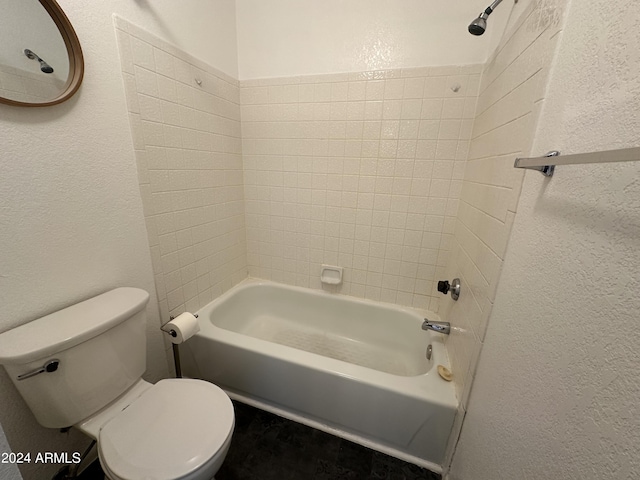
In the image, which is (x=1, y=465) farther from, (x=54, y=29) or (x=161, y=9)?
(x=161, y=9)

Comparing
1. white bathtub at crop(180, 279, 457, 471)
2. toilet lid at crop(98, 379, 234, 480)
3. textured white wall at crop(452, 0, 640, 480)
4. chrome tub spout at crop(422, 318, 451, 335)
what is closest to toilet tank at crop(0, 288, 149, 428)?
toilet lid at crop(98, 379, 234, 480)

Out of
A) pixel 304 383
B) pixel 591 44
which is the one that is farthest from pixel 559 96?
pixel 304 383

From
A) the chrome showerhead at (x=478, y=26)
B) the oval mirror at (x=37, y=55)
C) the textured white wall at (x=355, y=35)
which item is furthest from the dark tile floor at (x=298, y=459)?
the textured white wall at (x=355, y=35)

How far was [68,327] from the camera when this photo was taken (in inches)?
31.2

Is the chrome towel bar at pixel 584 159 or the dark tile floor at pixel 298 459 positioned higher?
the chrome towel bar at pixel 584 159

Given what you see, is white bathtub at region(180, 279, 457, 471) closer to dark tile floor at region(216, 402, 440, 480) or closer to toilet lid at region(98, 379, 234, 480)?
dark tile floor at region(216, 402, 440, 480)

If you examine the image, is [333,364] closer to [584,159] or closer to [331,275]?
[331,275]

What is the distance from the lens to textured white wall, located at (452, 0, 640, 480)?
334mm

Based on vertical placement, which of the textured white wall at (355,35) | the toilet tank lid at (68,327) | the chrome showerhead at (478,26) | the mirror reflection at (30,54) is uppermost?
the textured white wall at (355,35)

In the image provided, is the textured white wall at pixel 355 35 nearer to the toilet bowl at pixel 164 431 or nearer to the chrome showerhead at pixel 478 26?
the chrome showerhead at pixel 478 26

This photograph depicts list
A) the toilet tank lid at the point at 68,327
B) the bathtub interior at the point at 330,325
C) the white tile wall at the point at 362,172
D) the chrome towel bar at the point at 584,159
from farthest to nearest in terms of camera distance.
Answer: the bathtub interior at the point at 330,325 < the white tile wall at the point at 362,172 < the toilet tank lid at the point at 68,327 < the chrome towel bar at the point at 584,159

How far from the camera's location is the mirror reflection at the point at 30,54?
713mm

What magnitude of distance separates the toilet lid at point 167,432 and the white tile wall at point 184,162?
1.63ft

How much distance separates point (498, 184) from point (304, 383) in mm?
1221
